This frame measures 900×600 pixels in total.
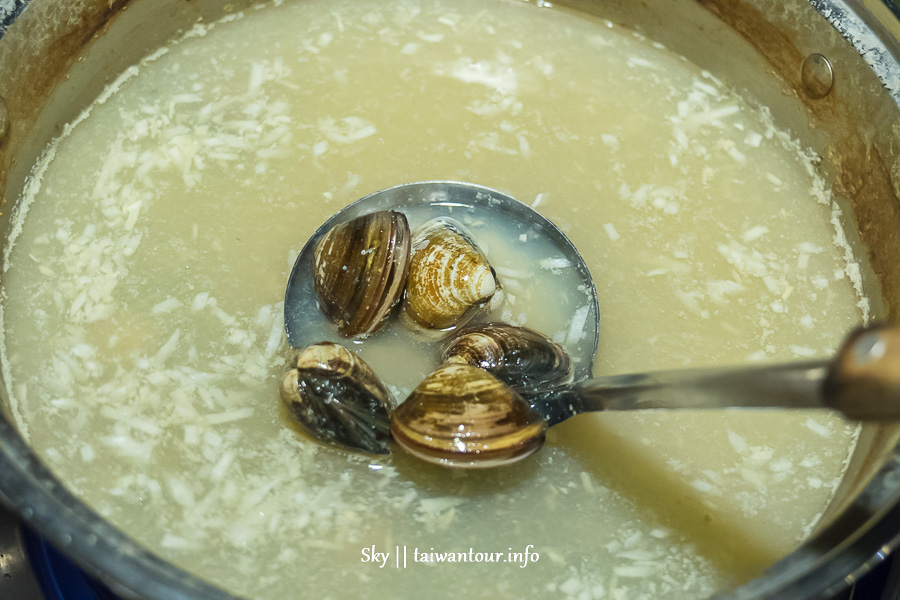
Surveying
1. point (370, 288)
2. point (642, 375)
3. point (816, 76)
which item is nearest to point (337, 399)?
point (370, 288)

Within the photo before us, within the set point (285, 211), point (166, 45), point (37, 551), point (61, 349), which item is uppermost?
point (166, 45)

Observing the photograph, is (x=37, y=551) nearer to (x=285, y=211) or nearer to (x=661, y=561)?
(x=285, y=211)

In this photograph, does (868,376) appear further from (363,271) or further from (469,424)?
(363,271)

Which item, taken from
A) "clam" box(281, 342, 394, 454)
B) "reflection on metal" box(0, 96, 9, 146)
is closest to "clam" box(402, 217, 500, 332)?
"clam" box(281, 342, 394, 454)

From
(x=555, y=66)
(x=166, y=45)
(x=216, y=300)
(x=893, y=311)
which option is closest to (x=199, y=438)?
(x=216, y=300)

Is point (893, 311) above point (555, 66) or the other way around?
the other way around

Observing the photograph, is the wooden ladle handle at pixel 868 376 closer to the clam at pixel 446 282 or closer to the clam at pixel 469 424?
the clam at pixel 469 424

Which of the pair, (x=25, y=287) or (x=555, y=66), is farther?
(x=555, y=66)

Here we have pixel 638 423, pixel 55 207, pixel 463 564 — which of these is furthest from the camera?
pixel 55 207
